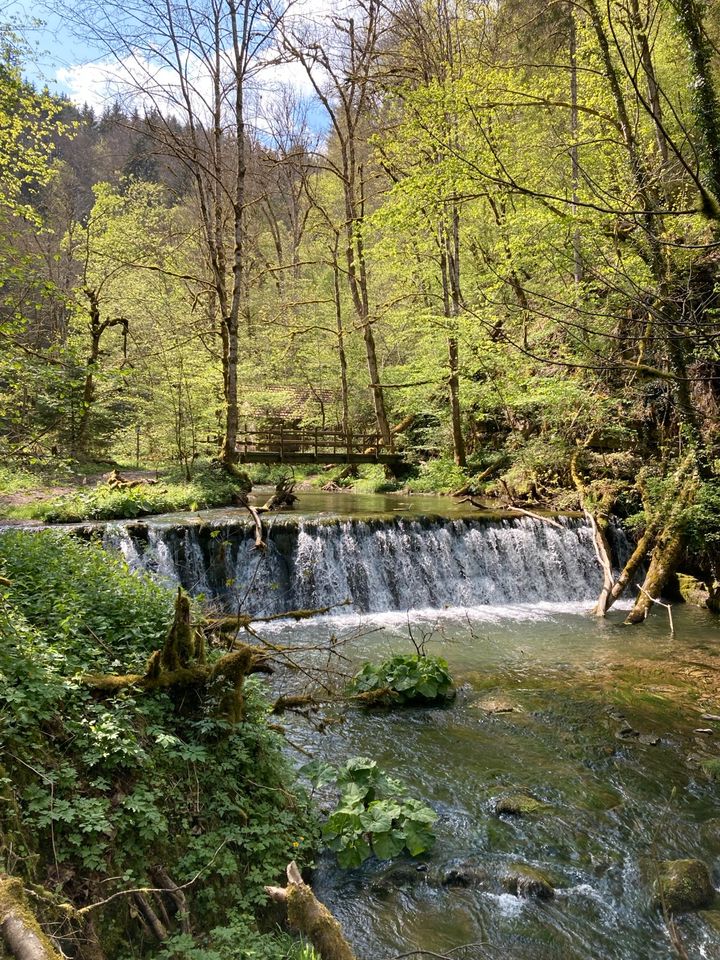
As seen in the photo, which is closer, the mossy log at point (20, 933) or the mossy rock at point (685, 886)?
the mossy log at point (20, 933)

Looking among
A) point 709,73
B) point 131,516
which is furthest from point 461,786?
point 131,516

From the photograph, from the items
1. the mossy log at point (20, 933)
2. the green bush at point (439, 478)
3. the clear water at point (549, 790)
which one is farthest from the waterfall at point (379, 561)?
the mossy log at point (20, 933)

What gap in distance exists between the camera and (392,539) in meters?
11.5

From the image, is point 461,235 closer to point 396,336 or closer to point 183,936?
point 396,336

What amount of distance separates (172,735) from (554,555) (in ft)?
32.1

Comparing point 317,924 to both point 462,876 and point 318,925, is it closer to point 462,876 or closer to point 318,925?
point 318,925

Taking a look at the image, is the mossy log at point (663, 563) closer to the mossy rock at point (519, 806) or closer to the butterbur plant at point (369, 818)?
the mossy rock at point (519, 806)

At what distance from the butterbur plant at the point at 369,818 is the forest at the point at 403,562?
0.03 metres

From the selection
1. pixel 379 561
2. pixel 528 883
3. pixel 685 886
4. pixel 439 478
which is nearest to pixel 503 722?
pixel 528 883

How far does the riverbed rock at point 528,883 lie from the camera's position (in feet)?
12.8

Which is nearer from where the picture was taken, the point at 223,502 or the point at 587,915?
the point at 587,915

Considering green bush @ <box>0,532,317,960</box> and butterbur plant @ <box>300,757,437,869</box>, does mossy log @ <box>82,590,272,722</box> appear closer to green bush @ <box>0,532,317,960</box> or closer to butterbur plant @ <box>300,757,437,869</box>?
green bush @ <box>0,532,317,960</box>

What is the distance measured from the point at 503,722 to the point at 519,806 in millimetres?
1484

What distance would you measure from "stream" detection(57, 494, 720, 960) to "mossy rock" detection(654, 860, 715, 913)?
0.28 ft
